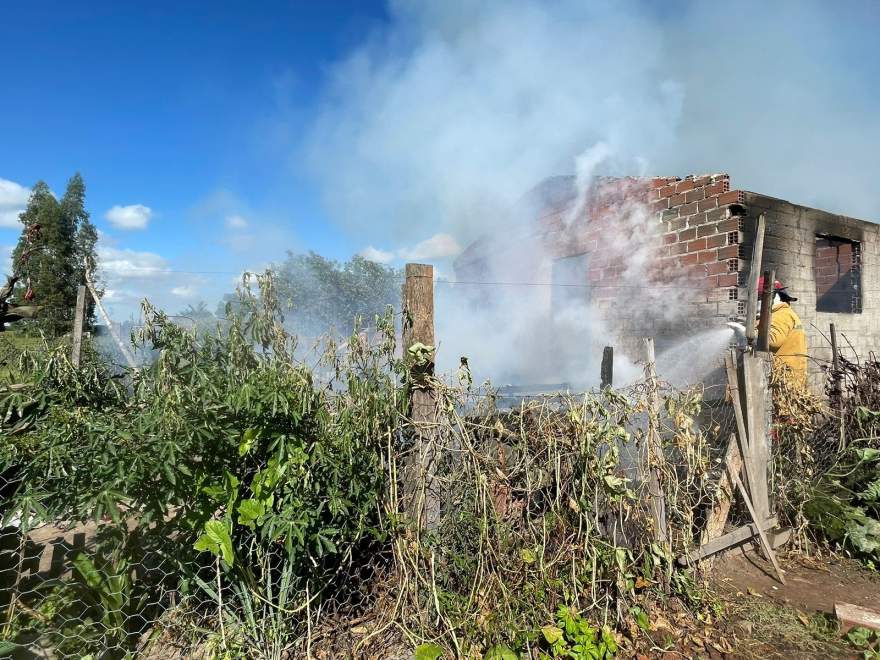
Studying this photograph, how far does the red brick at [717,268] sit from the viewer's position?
5809 millimetres

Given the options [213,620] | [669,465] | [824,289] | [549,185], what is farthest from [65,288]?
[824,289]

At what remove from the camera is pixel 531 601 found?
2.63 metres

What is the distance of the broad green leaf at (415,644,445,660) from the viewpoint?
236 centimetres

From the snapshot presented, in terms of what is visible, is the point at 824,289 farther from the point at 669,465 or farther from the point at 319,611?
the point at 319,611

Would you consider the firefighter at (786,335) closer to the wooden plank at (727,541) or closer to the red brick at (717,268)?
the red brick at (717,268)

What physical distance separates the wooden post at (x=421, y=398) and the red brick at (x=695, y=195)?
4969mm

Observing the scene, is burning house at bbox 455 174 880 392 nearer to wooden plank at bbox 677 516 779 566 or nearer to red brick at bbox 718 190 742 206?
red brick at bbox 718 190 742 206

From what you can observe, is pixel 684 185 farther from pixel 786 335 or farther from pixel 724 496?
pixel 724 496

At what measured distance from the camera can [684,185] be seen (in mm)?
6348

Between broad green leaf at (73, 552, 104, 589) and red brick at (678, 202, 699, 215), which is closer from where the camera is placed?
broad green leaf at (73, 552, 104, 589)

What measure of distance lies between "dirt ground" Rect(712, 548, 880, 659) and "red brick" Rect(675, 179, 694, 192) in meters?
4.40

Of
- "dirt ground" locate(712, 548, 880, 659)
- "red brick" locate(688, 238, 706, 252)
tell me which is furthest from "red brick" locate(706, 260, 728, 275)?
"dirt ground" locate(712, 548, 880, 659)

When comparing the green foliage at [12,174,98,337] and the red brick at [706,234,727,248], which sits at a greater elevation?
the green foliage at [12,174,98,337]

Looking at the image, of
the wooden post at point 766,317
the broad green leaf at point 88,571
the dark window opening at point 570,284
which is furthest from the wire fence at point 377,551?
the dark window opening at point 570,284
